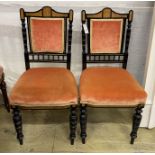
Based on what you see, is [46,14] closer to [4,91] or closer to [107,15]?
[107,15]

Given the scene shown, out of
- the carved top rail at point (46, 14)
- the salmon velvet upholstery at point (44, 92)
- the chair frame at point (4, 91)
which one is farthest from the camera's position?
the chair frame at point (4, 91)

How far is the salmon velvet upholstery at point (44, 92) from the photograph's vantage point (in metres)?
1.68

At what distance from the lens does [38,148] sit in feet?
6.29

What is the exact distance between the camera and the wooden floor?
1.92 meters

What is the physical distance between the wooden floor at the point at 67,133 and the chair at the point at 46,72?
104mm

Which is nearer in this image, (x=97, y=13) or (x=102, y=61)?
(x=97, y=13)

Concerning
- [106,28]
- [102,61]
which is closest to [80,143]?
[102,61]

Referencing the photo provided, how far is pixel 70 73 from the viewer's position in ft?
6.45

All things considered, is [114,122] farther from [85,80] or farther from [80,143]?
[85,80]

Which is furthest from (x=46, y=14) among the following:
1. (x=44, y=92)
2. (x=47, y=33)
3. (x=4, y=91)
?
(x=4, y=91)

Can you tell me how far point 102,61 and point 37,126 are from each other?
79 centimetres

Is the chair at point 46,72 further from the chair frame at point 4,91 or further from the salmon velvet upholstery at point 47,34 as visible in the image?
the chair frame at point 4,91

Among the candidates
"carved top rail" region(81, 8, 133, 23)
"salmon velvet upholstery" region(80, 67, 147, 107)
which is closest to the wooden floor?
"salmon velvet upholstery" region(80, 67, 147, 107)

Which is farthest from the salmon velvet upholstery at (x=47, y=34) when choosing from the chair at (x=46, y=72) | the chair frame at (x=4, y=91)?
the chair frame at (x=4, y=91)
